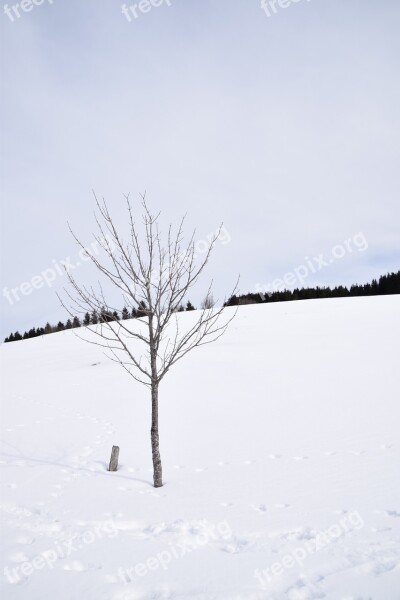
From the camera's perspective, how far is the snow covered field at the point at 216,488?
11.9 ft

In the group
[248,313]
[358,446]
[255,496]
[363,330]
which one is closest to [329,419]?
[358,446]

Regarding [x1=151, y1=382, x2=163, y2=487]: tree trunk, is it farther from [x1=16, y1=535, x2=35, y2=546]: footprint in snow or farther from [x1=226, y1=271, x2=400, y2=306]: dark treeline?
[x1=226, y1=271, x2=400, y2=306]: dark treeline

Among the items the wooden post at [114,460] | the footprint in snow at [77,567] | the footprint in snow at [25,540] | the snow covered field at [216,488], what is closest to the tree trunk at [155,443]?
the snow covered field at [216,488]

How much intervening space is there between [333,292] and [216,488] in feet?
232

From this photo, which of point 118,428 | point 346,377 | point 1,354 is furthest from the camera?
point 1,354

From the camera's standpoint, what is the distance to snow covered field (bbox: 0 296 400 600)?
3633mm

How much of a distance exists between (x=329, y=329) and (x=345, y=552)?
20446 mm

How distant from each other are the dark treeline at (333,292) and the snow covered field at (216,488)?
5578 centimetres

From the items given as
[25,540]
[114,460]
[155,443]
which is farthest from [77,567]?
[114,460]

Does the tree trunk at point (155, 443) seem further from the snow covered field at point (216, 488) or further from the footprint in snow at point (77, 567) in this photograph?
the footprint in snow at point (77, 567)

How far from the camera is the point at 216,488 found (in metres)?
→ 6.11

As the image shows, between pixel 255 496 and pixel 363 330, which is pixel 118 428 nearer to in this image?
pixel 255 496

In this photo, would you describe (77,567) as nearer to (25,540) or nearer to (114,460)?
(25,540)

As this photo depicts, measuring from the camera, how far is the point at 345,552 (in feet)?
12.4
